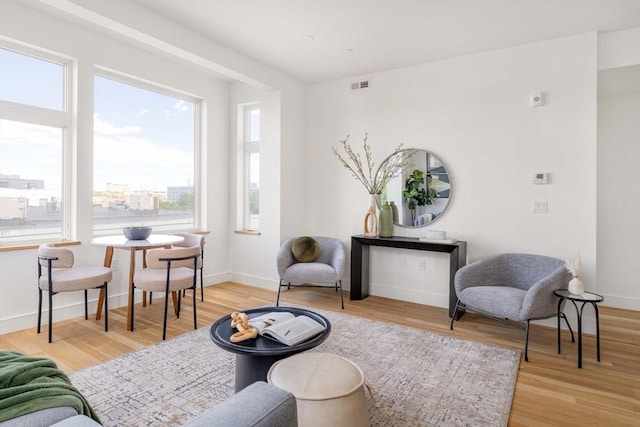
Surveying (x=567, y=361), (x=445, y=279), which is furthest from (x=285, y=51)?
(x=567, y=361)

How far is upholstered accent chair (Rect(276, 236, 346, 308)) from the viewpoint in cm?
394

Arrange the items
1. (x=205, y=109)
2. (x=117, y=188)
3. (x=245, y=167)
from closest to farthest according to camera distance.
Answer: (x=117, y=188), (x=205, y=109), (x=245, y=167)

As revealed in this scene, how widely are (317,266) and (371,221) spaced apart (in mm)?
874

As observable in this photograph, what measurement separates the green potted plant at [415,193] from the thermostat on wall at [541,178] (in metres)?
1.01

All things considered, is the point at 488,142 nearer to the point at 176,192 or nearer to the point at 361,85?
the point at 361,85

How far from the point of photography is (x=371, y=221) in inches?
171

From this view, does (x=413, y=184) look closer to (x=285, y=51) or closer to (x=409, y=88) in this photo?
(x=409, y=88)

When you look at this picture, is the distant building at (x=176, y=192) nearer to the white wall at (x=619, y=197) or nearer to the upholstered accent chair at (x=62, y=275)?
the upholstered accent chair at (x=62, y=275)

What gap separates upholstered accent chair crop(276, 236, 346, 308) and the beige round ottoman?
2.11 meters

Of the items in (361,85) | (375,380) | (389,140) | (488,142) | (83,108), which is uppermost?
(361,85)

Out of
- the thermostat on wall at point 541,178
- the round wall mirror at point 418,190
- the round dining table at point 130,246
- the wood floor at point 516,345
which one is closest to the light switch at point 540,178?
the thermostat on wall at point 541,178

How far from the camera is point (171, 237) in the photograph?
3.78 meters

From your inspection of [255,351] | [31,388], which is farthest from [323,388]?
[31,388]

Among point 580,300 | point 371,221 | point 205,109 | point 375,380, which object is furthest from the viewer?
point 205,109
